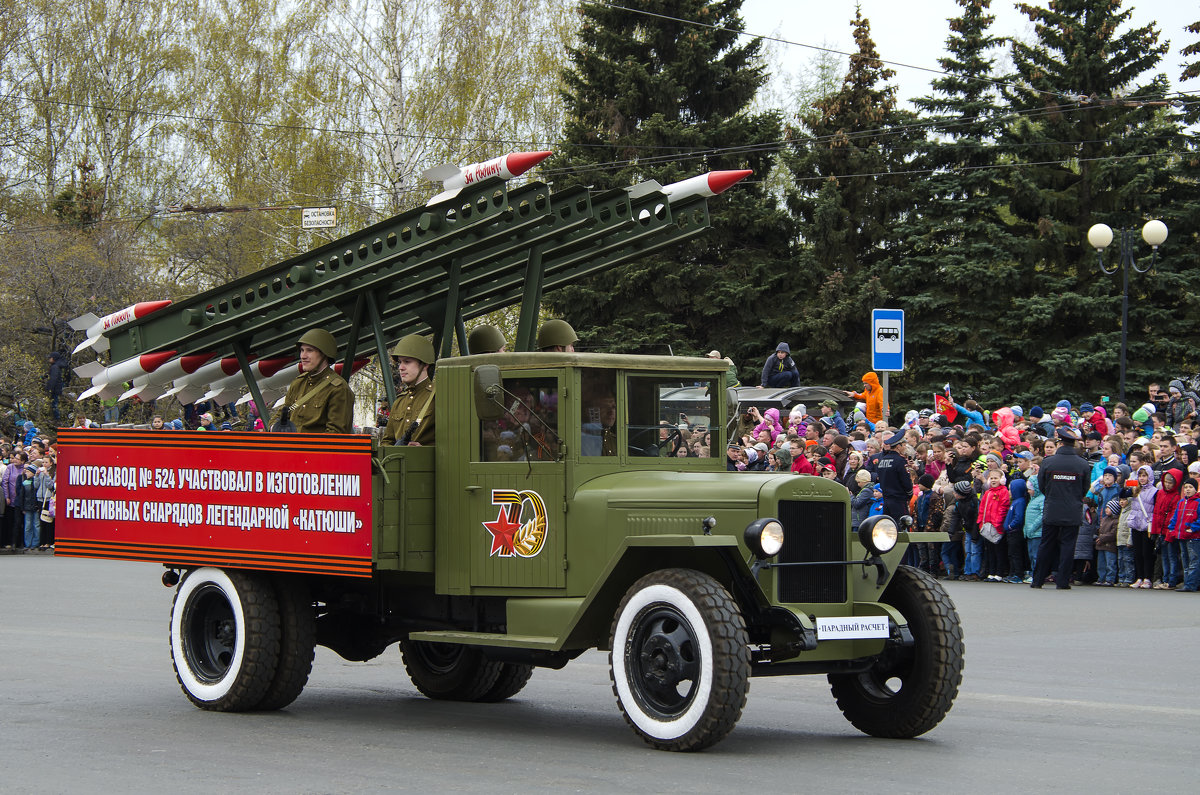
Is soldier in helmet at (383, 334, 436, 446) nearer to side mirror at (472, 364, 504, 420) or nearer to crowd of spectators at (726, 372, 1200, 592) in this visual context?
side mirror at (472, 364, 504, 420)

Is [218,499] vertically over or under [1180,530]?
over

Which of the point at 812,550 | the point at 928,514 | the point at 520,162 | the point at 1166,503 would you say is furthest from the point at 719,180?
the point at 928,514

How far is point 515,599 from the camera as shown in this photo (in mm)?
8992

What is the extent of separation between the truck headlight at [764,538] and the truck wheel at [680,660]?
0.29 m

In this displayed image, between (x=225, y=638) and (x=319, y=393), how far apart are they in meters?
1.70

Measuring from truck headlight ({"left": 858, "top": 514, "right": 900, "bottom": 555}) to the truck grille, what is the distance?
12cm

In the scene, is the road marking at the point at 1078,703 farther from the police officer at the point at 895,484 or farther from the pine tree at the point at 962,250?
the pine tree at the point at 962,250

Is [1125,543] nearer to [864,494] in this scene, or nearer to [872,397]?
[864,494]

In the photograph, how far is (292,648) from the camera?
966 cm

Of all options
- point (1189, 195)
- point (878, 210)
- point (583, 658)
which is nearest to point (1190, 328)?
point (1189, 195)

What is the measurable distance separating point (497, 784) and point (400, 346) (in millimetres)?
3691

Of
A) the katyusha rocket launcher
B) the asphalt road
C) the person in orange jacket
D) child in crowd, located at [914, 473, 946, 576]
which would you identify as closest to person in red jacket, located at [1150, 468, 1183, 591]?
child in crowd, located at [914, 473, 946, 576]

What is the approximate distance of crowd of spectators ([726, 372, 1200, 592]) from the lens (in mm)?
18625

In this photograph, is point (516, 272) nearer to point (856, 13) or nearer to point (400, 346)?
point (400, 346)
